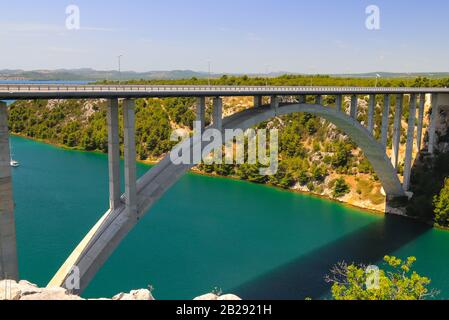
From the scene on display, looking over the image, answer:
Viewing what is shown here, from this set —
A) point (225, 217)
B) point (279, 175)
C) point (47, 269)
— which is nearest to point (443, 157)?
point (279, 175)

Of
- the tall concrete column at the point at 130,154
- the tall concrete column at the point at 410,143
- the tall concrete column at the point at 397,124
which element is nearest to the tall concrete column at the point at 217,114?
the tall concrete column at the point at 130,154

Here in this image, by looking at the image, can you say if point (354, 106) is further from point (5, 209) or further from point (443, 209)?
point (5, 209)

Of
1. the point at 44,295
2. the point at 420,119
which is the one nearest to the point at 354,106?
the point at 420,119

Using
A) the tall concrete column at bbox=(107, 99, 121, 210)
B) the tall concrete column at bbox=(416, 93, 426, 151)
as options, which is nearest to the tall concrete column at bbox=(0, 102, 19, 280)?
the tall concrete column at bbox=(107, 99, 121, 210)

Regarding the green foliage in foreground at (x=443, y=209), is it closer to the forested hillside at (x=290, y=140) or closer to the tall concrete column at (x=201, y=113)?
the forested hillside at (x=290, y=140)

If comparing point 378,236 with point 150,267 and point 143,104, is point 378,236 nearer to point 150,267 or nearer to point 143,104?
point 150,267

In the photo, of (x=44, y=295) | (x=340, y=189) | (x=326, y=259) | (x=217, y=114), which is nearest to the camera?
(x=44, y=295)

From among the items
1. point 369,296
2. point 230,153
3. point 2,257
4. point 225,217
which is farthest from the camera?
point 230,153
